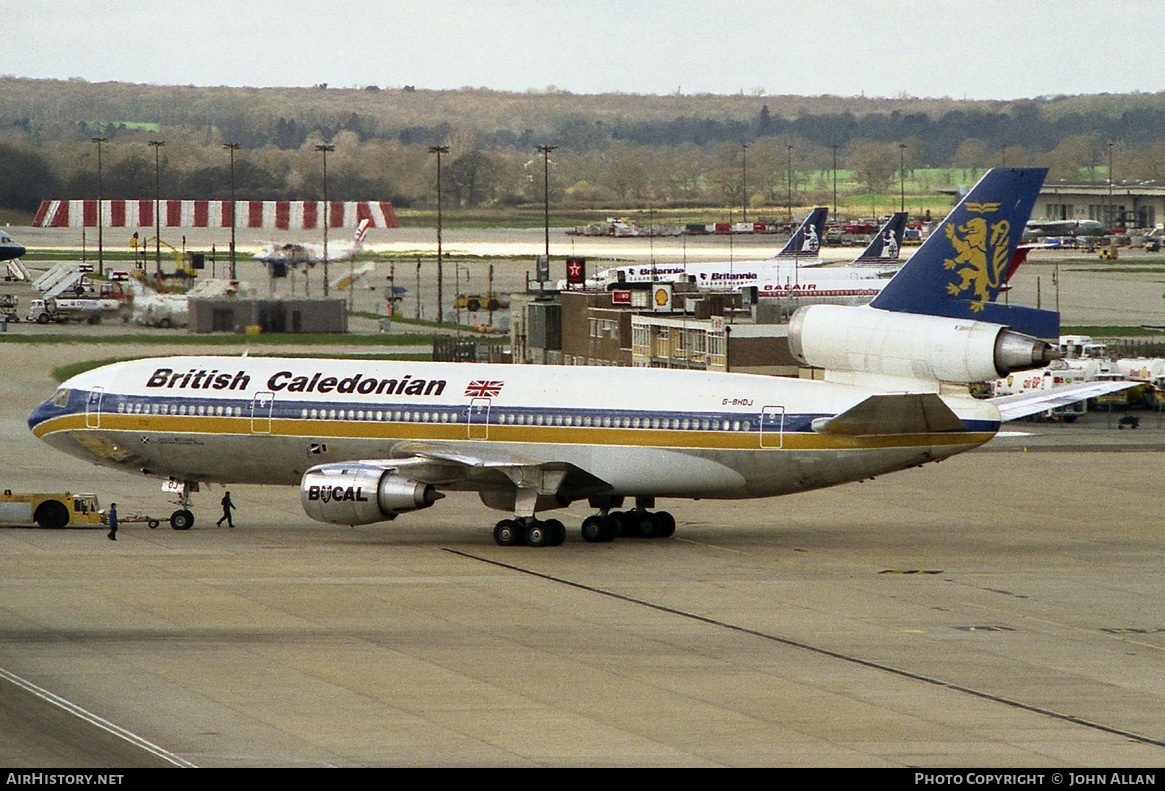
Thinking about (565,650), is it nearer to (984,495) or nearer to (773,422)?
(773,422)

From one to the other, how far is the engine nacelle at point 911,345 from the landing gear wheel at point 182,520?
738 inches

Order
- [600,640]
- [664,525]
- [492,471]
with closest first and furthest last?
1. [600,640]
2. [492,471]
3. [664,525]

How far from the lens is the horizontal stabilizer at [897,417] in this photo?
44.1 m

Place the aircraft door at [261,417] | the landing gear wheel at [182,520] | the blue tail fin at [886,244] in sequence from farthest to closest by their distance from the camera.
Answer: the blue tail fin at [886,244]
the landing gear wheel at [182,520]
the aircraft door at [261,417]

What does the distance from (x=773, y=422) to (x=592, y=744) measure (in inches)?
809

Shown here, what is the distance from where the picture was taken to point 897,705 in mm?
A: 29719

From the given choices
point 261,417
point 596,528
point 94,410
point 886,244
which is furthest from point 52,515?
point 886,244

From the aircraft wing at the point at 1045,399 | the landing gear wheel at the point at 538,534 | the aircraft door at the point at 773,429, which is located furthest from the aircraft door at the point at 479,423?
the aircraft wing at the point at 1045,399

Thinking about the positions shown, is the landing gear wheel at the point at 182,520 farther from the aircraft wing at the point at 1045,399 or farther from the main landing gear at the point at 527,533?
the aircraft wing at the point at 1045,399

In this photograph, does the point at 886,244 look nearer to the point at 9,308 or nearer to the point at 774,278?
the point at 774,278

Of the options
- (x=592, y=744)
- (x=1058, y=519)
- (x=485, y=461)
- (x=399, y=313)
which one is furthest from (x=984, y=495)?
(x=399, y=313)

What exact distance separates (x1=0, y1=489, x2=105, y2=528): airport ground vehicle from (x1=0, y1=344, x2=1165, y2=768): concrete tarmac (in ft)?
2.62

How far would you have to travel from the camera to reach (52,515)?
51219mm

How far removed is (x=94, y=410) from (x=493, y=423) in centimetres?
1263
